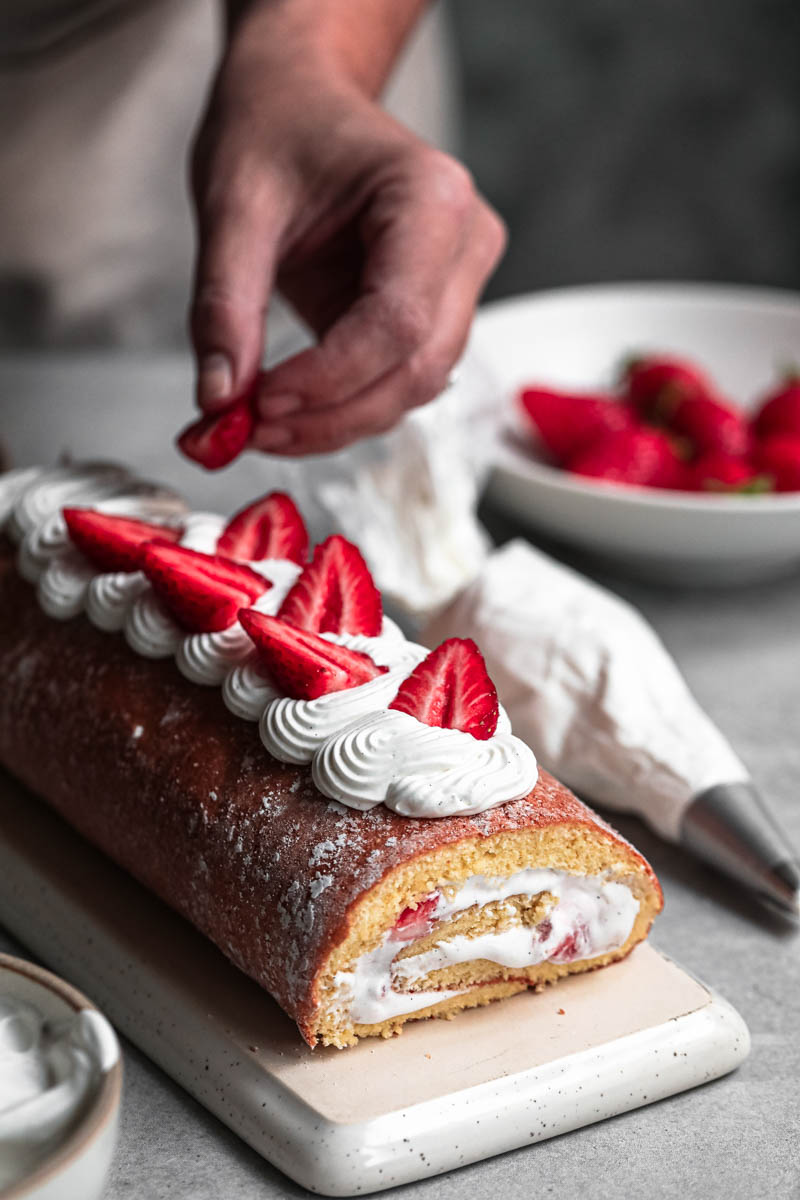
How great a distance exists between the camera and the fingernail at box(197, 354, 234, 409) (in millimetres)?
1791

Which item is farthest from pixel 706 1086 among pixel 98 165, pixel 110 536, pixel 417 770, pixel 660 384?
pixel 98 165

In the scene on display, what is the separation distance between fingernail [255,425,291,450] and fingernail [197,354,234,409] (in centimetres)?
7

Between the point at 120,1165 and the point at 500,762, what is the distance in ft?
1.58

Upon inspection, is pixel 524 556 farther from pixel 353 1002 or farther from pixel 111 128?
pixel 111 128

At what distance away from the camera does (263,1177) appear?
1242mm

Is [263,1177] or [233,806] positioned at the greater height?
[233,806]

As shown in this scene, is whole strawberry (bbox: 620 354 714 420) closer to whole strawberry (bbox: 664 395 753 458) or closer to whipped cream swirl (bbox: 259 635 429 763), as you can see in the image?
whole strawberry (bbox: 664 395 753 458)

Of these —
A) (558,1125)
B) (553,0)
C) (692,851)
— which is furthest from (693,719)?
(553,0)

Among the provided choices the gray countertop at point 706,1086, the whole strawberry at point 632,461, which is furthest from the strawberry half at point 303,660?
the whole strawberry at point 632,461

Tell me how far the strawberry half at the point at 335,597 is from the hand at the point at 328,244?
30 cm

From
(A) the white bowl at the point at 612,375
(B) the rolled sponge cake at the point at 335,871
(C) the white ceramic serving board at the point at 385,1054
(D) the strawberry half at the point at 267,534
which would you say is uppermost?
(D) the strawberry half at the point at 267,534

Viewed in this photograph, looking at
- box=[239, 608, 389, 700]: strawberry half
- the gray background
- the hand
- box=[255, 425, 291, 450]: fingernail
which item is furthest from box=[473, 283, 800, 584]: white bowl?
the gray background

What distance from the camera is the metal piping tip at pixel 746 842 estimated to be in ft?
5.24

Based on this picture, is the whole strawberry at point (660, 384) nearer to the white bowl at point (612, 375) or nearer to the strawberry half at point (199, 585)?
the white bowl at point (612, 375)
